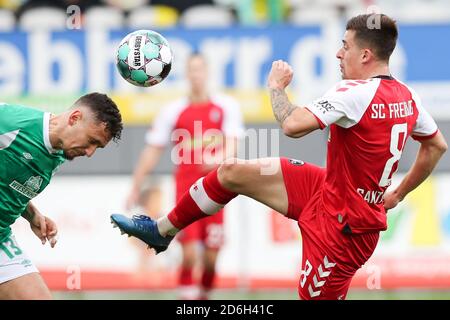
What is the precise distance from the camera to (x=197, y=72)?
1216 centimetres

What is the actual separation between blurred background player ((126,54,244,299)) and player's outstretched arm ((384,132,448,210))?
3647 millimetres

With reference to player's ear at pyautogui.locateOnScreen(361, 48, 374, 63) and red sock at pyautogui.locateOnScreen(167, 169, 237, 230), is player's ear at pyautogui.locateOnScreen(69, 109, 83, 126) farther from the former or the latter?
player's ear at pyautogui.locateOnScreen(361, 48, 374, 63)

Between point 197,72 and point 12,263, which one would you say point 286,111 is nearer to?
point 12,263

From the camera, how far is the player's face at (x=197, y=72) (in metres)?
12.1

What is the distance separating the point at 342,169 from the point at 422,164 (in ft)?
2.86

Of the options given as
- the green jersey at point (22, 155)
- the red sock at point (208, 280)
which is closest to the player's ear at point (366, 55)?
the green jersey at point (22, 155)

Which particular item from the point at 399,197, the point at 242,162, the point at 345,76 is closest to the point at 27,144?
the point at 242,162

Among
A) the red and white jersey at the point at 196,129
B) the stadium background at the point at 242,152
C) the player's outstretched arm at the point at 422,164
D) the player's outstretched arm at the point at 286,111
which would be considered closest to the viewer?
the player's outstretched arm at the point at 286,111

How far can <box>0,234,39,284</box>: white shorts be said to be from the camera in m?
7.45

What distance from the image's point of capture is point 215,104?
40.1ft

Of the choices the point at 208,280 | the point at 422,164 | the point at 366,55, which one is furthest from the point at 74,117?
the point at 208,280

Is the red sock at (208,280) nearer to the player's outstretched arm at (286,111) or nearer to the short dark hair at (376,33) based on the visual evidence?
the player's outstretched arm at (286,111)

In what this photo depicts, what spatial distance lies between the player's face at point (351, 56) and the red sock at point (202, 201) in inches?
47.4

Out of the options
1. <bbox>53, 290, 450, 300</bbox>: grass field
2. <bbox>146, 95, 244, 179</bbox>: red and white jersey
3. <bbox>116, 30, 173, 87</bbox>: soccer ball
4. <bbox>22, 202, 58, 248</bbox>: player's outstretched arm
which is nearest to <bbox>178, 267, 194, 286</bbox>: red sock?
<bbox>53, 290, 450, 300</bbox>: grass field
